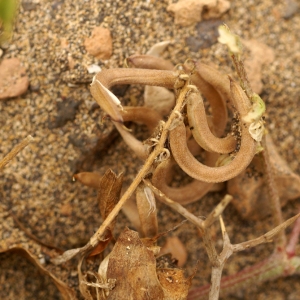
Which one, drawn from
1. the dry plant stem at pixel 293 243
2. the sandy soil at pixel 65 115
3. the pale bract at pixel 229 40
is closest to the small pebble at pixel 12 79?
the sandy soil at pixel 65 115

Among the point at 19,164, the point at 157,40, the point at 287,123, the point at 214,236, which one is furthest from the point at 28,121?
the point at 287,123

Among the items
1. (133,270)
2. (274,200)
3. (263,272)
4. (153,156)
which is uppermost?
(153,156)

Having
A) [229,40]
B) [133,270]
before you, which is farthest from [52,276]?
[229,40]

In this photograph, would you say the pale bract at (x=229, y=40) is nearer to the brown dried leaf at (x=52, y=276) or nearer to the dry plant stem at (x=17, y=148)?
the dry plant stem at (x=17, y=148)

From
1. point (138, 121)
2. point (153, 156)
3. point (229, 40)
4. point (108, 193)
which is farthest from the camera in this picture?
point (138, 121)

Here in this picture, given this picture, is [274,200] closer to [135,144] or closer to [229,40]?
[135,144]

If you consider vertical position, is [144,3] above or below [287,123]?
above

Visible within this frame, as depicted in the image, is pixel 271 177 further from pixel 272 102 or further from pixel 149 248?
pixel 149 248
